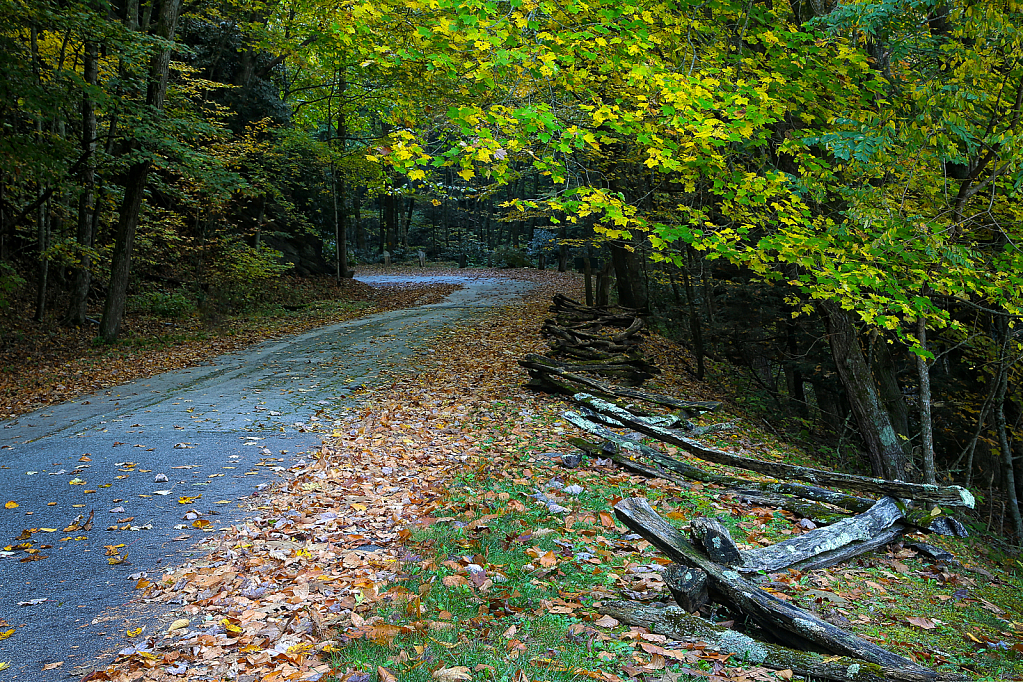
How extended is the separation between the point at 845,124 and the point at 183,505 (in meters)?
8.50

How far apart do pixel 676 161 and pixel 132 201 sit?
1316 centimetres

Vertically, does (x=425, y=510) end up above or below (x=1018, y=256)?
below

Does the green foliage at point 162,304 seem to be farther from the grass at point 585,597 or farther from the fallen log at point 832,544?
the fallen log at point 832,544

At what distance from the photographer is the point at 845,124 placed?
22.8 feet

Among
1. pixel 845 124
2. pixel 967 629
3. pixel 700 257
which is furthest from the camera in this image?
pixel 700 257

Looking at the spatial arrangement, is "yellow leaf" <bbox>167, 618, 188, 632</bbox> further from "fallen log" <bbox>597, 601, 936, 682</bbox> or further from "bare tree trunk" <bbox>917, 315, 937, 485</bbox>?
"bare tree trunk" <bbox>917, 315, 937, 485</bbox>

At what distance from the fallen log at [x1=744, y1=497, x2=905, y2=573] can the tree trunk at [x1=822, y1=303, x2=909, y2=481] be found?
199 inches

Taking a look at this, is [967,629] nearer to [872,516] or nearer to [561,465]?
[872,516]

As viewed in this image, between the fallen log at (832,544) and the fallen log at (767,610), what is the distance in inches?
14.7

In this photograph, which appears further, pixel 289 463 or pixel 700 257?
pixel 700 257

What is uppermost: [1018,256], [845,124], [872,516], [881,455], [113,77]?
[113,77]

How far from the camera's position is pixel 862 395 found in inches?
392

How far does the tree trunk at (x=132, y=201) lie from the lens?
1379 centimetres

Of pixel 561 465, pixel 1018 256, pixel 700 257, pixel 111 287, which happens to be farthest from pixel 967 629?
pixel 111 287
